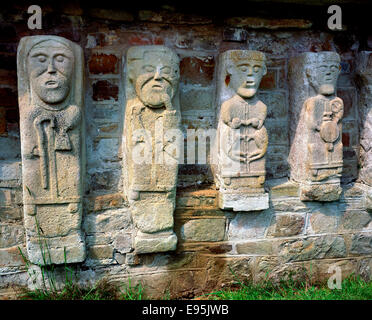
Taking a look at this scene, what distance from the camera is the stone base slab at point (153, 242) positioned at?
2.38m

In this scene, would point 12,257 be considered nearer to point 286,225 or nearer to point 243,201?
point 243,201

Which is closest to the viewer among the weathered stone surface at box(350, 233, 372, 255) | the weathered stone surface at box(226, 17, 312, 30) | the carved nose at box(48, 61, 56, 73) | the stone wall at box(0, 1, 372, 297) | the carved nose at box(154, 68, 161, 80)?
the carved nose at box(48, 61, 56, 73)

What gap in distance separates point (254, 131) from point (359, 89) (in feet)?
3.26

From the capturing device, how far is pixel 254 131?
2.43m

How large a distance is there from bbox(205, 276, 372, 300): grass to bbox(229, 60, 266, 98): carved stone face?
1.32 metres

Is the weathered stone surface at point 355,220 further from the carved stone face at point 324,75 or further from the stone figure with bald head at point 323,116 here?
A: the carved stone face at point 324,75

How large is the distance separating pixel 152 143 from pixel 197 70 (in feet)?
2.09

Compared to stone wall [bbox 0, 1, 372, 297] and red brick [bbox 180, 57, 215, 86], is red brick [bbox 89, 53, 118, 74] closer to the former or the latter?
stone wall [bbox 0, 1, 372, 297]

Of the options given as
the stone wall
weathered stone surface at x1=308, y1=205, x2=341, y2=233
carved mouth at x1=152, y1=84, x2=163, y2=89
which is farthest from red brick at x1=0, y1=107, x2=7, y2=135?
weathered stone surface at x1=308, y1=205, x2=341, y2=233

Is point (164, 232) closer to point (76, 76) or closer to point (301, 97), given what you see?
point (76, 76)

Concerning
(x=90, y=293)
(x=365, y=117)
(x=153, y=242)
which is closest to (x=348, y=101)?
(x=365, y=117)

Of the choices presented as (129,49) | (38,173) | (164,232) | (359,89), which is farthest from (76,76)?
(359,89)

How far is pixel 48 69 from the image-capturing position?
2.08 metres

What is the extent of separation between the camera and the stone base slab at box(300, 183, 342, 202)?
2.55 m
